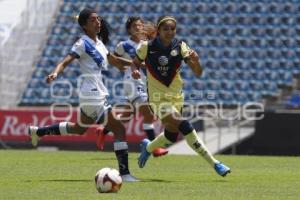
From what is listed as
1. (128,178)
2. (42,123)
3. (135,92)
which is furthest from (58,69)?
(42,123)

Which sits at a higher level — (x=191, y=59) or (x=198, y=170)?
(x=191, y=59)

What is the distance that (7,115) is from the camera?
2389 cm

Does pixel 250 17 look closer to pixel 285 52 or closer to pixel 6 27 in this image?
pixel 285 52

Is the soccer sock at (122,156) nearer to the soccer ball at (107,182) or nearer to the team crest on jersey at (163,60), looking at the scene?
the team crest on jersey at (163,60)

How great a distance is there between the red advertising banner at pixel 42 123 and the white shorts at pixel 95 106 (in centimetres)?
1074

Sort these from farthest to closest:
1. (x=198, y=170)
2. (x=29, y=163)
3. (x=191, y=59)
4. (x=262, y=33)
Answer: (x=262, y=33)
(x=29, y=163)
(x=198, y=170)
(x=191, y=59)

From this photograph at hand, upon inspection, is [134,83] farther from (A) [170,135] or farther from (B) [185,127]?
(B) [185,127]

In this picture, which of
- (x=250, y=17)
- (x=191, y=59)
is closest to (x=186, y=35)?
(x=250, y=17)

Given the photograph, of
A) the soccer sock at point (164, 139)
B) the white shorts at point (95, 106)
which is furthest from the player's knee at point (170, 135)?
the white shorts at point (95, 106)

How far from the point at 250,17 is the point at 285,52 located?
66.0 inches

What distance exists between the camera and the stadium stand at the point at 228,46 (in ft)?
80.2

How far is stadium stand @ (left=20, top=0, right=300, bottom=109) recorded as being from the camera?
962 inches

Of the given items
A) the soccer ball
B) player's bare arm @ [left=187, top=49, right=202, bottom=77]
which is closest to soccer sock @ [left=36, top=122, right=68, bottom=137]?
player's bare arm @ [left=187, top=49, right=202, bottom=77]

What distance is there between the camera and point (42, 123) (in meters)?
23.2
